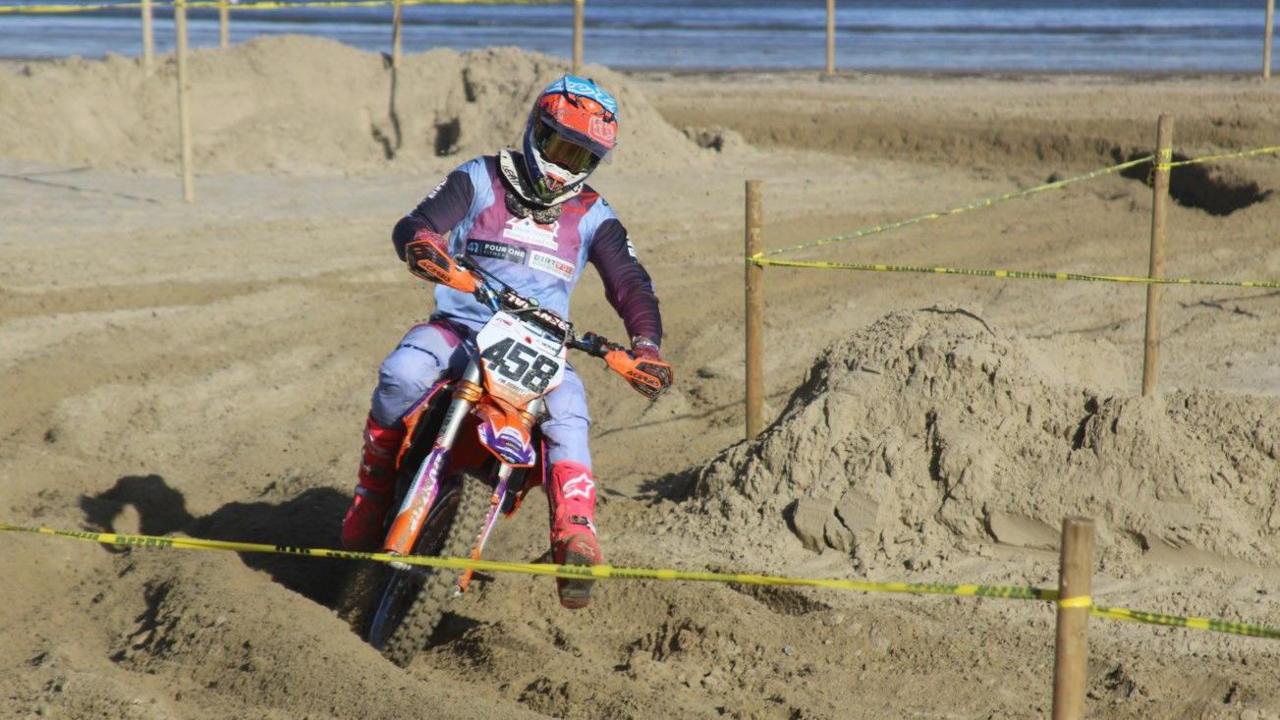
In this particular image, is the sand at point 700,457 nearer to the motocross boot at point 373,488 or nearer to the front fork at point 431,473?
the motocross boot at point 373,488

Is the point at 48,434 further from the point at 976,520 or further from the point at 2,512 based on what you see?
the point at 976,520

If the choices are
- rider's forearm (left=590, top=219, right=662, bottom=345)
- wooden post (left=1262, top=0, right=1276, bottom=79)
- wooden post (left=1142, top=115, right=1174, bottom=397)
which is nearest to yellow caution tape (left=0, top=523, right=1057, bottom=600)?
rider's forearm (left=590, top=219, right=662, bottom=345)

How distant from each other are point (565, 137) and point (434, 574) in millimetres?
1625

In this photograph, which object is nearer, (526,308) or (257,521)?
(526,308)

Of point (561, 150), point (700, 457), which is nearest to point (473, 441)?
point (561, 150)

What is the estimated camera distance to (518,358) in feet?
17.1

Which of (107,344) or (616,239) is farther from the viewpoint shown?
(107,344)

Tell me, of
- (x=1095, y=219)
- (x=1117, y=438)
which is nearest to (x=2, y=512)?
(x=1117, y=438)

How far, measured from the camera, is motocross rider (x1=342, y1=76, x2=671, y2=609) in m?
5.47

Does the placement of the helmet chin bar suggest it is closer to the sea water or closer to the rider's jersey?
the rider's jersey

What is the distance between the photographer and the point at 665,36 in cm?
4159

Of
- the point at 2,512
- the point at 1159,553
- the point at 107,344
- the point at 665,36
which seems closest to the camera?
the point at 1159,553

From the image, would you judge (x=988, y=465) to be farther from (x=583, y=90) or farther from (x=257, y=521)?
(x=257, y=521)

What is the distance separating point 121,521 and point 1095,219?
10.1m
